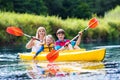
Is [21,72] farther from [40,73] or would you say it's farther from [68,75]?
[68,75]

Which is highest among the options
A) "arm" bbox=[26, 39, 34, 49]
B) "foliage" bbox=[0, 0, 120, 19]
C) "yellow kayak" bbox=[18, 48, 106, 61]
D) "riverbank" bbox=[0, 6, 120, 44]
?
"yellow kayak" bbox=[18, 48, 106, 61]

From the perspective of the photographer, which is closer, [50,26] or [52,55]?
[52,55]

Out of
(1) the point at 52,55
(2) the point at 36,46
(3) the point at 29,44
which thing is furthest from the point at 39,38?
(1) the point at 52,55

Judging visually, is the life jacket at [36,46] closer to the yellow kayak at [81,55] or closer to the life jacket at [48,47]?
the life jacket at [48,47]

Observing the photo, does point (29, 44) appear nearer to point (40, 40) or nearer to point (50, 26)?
point (40, 40)

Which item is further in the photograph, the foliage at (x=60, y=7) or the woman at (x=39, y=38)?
the foliage at (x=60, y=7)

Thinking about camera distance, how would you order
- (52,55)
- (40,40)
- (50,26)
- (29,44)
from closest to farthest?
(52,55) < (40,40) < (29,44) < (50,26)

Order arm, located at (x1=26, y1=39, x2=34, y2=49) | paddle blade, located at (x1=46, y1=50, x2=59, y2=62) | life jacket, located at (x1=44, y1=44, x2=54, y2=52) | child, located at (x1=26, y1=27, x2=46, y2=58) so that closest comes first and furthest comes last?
paddle blade, located at (x1=46, y1=50, x2=59, y2=62)
life jacket, located at (x1=44, y1=44, x2=54, y2=52)
child, located at (x1=26, y1=27, x2=46, y2=58)
arm, located at (x1=26, y1=39, x2=34, y2=49)

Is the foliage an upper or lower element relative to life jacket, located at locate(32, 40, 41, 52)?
lower

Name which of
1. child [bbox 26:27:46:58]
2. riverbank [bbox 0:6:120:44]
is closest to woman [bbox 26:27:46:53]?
child [bbox 26:27:46:58]

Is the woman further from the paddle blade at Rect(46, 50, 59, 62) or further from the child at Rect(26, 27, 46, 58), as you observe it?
the paddle blade at Rect(46, 50, 59, 62)

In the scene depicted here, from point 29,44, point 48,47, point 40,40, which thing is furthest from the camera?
point 29,44

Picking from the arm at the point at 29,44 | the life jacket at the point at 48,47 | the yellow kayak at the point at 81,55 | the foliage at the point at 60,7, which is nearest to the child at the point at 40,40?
the arm at the point at 29,44

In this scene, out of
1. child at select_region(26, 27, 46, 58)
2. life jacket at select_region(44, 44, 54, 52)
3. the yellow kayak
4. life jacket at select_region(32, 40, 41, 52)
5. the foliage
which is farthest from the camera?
the foliage
